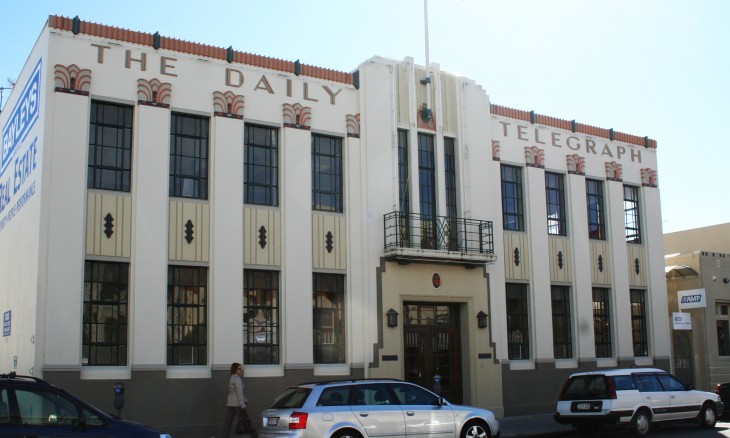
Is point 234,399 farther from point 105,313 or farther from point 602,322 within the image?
point 602,322

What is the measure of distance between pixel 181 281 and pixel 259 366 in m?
2.60

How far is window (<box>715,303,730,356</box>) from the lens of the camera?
28.2m

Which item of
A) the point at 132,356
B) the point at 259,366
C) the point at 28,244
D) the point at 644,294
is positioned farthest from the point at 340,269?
the point at 644,294

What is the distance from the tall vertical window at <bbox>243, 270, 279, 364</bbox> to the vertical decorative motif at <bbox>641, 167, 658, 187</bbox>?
1363 cm

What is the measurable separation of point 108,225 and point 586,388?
35.6 feet

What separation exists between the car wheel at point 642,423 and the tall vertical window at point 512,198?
6984 mm

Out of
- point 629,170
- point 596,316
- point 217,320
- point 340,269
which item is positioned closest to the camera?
point 217,320

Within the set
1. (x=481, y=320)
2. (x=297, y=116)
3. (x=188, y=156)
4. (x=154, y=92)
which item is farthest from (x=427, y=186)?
(x=154, y=92)

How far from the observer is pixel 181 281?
58.5ft

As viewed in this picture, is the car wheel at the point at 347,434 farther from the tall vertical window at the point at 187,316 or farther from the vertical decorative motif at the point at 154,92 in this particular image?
the vertical decorative motif at the point at 154,92

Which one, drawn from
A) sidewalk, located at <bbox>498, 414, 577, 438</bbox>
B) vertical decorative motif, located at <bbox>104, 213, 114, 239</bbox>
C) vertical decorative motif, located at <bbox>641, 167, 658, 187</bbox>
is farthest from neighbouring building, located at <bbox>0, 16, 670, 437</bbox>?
vertical decorative motif, located at <bbox>641, 167, 658, 187</bbox>

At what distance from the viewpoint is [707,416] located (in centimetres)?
1919

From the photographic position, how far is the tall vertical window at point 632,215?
26.1 m

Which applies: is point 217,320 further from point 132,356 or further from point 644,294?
point 644,294
